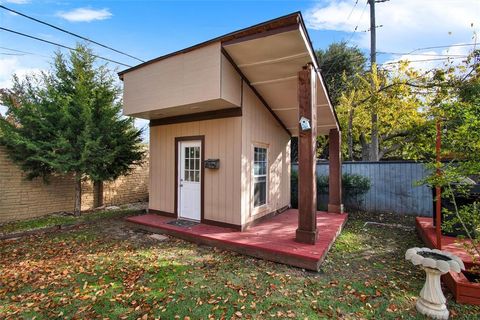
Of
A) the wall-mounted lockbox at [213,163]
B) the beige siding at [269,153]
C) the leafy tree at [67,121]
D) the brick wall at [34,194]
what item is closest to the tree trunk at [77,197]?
the leafy tree at [67,121]

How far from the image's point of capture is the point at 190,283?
119 inches

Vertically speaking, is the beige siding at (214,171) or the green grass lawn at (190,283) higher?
the beige siding at (214,171)

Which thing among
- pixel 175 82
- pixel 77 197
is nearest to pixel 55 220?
pixel 77 197

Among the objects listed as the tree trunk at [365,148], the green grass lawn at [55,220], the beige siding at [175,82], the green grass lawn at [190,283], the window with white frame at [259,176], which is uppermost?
the beige siding at [175,82]

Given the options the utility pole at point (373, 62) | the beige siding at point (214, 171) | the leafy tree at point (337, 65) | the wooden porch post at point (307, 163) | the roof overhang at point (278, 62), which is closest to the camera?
the roof overhang at point (278, 62)

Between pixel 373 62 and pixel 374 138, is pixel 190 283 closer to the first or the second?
pixel 374 138

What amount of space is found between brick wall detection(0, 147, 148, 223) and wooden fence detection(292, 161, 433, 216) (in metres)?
8.66

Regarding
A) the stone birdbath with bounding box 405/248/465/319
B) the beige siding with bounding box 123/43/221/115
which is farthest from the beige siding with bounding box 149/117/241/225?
the stone birdbath with bounding box 405/248/465/319

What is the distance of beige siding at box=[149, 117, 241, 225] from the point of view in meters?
4.88

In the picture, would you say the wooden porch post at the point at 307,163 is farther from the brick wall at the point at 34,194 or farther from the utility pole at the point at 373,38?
the utility pole at the point at 373,38

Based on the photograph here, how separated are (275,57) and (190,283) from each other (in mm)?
3780

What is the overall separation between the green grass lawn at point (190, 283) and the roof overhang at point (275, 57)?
3289 millimetres

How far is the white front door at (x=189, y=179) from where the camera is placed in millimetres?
5492

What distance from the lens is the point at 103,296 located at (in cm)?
274
